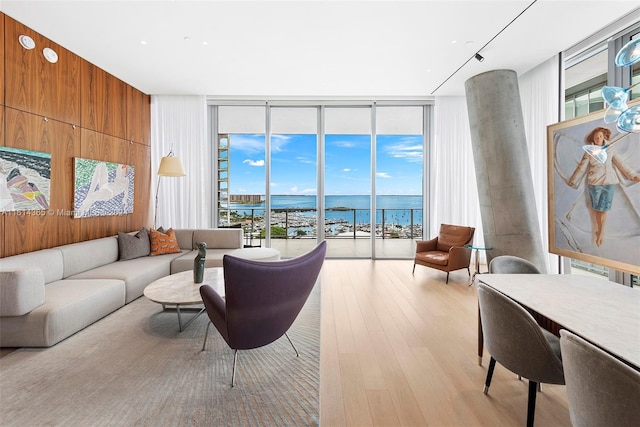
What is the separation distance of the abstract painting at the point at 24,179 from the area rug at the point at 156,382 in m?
1.53

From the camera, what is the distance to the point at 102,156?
4.16 m

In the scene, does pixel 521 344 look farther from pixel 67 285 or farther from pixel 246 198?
pixel 246 198

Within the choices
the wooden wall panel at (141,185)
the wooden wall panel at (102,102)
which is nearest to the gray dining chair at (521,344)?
the wooden wall panel at (102,102)

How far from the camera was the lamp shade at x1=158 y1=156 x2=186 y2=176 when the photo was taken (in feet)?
15.1

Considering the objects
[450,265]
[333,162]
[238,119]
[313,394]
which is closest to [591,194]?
[450,265]

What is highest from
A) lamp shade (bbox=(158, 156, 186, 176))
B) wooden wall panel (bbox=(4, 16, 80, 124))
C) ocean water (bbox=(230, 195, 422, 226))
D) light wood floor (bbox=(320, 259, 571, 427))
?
wooden wall panel (bbox=(4, 16, 80, 124))

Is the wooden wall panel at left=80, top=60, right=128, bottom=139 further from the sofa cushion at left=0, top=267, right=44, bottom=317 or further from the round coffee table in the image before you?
the round coffee table

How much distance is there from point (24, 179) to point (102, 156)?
1.18 m

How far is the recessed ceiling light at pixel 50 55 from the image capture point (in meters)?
3.29

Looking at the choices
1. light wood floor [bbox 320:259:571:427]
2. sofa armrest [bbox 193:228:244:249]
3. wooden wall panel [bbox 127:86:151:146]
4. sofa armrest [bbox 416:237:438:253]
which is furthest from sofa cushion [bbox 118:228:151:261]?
sofa armrest [bbox 416:237:438:253]

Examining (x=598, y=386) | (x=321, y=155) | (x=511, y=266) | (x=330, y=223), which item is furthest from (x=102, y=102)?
(x=598, y=386)

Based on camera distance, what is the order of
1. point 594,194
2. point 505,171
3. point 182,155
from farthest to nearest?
1. point 182,155
2. point 505,171
3. point 594,194

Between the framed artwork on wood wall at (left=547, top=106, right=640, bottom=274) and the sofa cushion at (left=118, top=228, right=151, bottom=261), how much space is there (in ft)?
16.4

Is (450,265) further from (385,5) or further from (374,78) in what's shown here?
(385,5)
